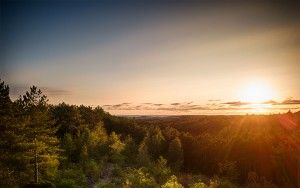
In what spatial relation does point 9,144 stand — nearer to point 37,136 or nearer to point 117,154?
point 37,136

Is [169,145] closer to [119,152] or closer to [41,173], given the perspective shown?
[119,152]

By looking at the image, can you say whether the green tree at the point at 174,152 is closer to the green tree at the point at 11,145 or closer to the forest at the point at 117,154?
the forest at the point at 117,154

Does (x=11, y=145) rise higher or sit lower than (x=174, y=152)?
higher

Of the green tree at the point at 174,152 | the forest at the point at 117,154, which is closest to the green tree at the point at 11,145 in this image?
the forest at the point at 117,154

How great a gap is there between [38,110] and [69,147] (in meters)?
13.5

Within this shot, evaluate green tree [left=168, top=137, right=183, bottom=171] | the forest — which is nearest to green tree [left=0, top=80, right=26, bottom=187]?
the forest

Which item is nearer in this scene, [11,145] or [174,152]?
[11,145]

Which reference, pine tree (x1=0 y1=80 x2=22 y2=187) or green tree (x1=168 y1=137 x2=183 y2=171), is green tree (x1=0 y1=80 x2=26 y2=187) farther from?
green tree (x1=168 y1=137 x2=183 y2=171)

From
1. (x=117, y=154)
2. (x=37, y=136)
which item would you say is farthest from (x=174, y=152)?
(x=37, y=136)

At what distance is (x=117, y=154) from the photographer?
47.5 m

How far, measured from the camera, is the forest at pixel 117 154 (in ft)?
95.2

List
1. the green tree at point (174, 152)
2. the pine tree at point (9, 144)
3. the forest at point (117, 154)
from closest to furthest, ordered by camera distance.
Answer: the pine tree at point (9, 144) < the forest at point (117, 154) < the green tree at point (174, 152)

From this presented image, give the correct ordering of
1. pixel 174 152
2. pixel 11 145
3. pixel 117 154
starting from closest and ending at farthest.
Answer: pixel 11 145, pixel 117 154, pixel 174 152

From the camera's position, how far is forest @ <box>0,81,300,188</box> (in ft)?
95.2
